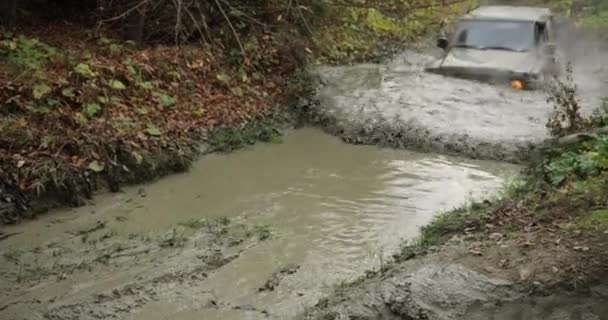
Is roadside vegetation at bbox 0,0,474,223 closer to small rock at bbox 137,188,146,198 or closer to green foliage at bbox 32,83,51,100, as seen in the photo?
green foliage at bbox 32,83,51,100

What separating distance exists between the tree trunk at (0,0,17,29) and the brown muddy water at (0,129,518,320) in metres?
3.93

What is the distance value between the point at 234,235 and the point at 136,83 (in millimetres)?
3943

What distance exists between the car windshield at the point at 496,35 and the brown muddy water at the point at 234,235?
427 centimetres

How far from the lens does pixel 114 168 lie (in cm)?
865

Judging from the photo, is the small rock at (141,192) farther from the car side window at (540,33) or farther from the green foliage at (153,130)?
the car side window at (540,33)

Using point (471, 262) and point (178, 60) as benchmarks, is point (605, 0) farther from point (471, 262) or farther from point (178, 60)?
point (471, 262)

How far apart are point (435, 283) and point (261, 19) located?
364 inches

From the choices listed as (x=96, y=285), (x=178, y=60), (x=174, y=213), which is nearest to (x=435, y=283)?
(x=96, y=285)

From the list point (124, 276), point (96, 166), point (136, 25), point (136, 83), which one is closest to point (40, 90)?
point (96, 166)

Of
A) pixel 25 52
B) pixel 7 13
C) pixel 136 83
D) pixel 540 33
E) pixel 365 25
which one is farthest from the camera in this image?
pixel 365 25

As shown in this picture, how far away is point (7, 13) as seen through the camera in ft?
35.5

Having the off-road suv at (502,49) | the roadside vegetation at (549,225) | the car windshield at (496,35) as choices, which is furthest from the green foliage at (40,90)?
the car windshield at (496,35)

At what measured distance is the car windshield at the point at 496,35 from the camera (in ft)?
44.1

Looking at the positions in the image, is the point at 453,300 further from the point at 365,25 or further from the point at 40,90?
the point at 365,25
